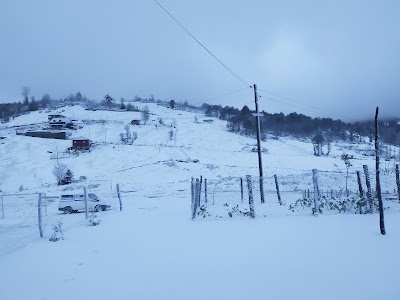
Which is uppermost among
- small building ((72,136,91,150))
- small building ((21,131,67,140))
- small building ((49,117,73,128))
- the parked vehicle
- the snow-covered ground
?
small building ((49,117,73,128))

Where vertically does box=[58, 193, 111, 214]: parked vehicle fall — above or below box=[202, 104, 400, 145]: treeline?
below

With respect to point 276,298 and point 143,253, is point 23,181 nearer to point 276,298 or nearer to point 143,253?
point 143,253

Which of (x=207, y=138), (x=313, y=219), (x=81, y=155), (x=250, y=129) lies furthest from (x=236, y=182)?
(x=250, y=129)

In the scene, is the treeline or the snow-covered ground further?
the treeline

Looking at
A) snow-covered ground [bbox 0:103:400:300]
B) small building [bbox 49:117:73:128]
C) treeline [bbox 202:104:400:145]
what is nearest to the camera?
snow-covered ground [bbox 0:103:400:300]

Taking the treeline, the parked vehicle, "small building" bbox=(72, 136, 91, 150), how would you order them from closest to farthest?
the parked vehicle < "small building" bbox=(72, 136, 91, 150) < the treeline

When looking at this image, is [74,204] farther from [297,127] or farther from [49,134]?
[297,127]

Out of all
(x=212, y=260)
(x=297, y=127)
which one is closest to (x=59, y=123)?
(x=297, y=127)

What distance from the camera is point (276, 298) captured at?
5.32m

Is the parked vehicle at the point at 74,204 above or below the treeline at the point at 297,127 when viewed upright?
below

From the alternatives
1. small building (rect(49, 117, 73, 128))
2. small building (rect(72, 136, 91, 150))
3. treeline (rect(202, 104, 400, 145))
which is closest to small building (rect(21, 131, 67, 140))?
small building (rect(49, 117, 73, 128))

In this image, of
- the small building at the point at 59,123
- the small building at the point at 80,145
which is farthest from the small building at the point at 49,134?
the small building at the point at 80,145

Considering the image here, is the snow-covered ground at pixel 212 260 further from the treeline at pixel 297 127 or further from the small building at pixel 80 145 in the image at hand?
the treeline at pixel 297 127

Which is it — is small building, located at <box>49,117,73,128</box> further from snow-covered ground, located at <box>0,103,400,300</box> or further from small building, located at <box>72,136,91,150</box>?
snow-covered ground, located at <box>0,103,400,300</box>
